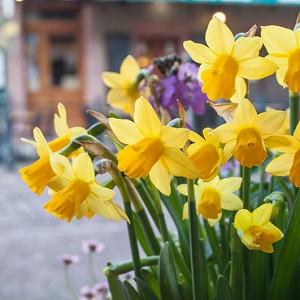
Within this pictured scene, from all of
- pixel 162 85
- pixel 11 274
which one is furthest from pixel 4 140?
pixel 162 85

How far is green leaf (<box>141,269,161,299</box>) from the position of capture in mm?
563

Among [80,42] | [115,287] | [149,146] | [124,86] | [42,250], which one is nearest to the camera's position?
[149,146]

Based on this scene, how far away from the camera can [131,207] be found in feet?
1.77

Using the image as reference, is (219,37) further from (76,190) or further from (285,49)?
(76,190)

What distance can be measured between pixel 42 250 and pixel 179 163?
115 inches

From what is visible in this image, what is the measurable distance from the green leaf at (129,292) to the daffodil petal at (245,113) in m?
0.19

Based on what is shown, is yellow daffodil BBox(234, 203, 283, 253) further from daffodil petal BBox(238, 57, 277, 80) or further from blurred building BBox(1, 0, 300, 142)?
blurred building BBox(1, 0, 300, 142)

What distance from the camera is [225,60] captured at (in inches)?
18.5

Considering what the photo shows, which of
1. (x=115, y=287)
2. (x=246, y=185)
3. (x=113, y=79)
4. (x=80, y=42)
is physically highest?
(x=80, y=42)

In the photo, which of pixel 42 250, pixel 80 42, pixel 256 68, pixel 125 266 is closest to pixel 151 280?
pixel 125 266

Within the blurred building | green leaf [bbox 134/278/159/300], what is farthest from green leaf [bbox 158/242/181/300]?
the blurred building

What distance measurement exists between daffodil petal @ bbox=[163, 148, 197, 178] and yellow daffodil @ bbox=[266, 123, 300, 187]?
0.07m

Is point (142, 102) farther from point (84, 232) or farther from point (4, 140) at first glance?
point (4, 140)

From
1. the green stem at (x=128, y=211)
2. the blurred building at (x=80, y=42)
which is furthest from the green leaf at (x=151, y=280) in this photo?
the blurred building at (x=80, y=42)
